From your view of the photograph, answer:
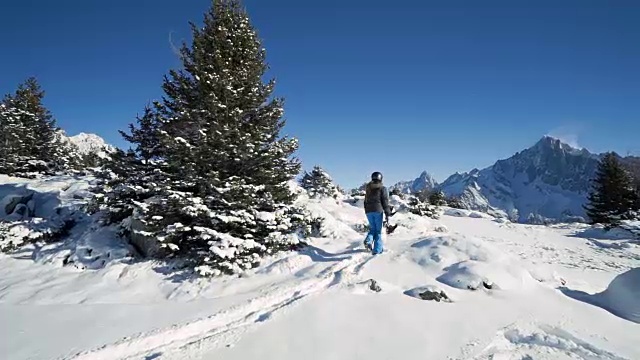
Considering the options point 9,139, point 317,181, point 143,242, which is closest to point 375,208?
point 143,242

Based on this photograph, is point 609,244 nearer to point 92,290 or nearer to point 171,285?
point 171,285

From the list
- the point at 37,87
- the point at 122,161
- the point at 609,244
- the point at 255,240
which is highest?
the point at 37,87

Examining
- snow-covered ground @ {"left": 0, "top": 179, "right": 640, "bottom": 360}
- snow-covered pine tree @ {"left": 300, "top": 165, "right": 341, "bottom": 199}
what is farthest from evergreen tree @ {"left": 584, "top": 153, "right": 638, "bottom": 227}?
snow-covered ground @ {"left": 0, "top": 179, "right": 640, "bottom": 360}

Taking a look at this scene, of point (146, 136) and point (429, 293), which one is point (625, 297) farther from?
point (146, 136)

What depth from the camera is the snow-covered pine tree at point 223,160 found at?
7.36 meters

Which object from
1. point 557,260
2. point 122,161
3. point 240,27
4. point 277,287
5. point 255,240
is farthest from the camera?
point 557,260

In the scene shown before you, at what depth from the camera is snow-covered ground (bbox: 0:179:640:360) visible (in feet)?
13.7

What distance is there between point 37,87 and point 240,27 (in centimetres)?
3061

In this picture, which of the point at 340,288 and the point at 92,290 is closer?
the point at 340,288

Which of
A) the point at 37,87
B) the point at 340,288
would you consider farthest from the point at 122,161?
the point at 37,87

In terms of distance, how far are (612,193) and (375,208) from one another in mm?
35386

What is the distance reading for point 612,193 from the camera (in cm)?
3147

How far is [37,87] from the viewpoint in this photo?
29672mm

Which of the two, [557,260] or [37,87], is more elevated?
[37,87]
